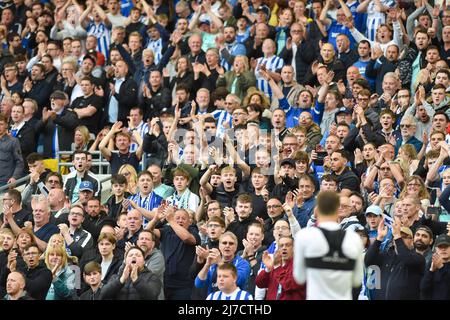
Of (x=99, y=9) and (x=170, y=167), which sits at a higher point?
(x=99, y=9)

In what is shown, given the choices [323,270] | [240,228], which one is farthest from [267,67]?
[323,270]

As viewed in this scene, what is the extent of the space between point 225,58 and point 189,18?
A: 2241 mm

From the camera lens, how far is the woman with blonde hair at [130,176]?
16266 mm

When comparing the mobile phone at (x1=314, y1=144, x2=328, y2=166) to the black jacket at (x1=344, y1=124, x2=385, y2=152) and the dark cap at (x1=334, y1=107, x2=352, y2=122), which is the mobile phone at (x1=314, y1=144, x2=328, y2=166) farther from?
the dark cap at (x1=334, y1=107, x2=352, y2=122)

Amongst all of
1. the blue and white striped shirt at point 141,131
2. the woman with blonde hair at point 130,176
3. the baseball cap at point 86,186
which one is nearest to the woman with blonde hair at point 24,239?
the baseball cap at point 86,186

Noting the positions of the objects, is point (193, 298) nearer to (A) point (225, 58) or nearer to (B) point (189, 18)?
(A) point (225, 58)

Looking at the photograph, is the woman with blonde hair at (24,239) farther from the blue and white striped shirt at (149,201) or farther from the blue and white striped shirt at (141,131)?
the blue and white striped shirt at (141,131)

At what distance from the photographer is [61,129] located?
1855 centimetres

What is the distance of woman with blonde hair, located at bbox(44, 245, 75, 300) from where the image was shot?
13961 mm

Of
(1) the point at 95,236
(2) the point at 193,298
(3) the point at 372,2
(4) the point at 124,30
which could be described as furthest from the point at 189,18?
(2) the point at 193,298

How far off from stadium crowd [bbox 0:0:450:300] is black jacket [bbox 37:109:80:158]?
0.9 inches

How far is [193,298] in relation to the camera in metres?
13.8

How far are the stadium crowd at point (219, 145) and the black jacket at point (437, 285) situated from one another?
0.02 m

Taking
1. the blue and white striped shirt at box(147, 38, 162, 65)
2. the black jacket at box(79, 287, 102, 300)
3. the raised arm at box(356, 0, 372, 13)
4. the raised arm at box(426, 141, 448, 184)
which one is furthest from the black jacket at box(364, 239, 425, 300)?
the blue and white striped shirt at box(147, 38, 162, 65)
